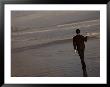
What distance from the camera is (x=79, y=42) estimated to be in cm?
272

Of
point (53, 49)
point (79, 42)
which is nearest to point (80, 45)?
point (79, 42)

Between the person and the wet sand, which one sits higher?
the person

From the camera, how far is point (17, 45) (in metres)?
2.71

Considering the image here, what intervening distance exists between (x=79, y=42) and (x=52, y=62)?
0.19 meters

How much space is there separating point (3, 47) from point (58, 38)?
1.03ft

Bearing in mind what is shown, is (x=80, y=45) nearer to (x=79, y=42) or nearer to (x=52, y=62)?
(x=79, y=42)

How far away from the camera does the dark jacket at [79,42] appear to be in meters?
2.71

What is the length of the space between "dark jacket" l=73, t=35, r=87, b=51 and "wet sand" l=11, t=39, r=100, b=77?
3 centimetres

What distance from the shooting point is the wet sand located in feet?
8.87

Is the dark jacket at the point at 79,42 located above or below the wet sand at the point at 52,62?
above

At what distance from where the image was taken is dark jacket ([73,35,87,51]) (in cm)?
271

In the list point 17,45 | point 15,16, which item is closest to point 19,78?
point 17,45

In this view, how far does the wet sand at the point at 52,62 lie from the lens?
2705mm

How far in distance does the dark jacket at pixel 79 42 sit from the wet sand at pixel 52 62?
3 cm
